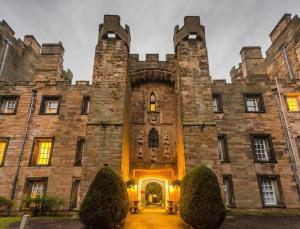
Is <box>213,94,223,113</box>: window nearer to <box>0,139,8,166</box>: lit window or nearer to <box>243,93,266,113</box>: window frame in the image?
<box>243,93,266,113</box>: window frame

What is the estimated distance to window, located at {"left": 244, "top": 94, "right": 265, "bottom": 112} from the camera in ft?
48.4

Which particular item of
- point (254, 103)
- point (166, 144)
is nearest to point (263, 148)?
point (254, 103)

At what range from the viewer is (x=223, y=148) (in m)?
13.7

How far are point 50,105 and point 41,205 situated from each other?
6580 millimetres

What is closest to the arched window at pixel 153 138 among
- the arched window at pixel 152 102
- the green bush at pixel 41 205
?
the arched window at pixel 152 102

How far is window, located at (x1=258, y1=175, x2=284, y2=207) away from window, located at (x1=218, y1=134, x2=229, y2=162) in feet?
7.13

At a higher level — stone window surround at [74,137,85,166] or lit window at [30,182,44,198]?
stone window surround at [74,137,85,166]

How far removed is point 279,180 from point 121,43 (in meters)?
12.5

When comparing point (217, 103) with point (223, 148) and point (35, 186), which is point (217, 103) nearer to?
point (223, 148)

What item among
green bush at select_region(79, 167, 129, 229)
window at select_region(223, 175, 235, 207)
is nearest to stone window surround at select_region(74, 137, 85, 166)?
green bush at select_region(79, 167, 129, 229)

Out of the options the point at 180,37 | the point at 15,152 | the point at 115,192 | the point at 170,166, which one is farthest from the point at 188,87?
the point at 15,152

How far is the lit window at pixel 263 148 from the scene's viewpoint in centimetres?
1352

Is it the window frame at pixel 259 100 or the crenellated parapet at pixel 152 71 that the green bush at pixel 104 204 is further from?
the window frame at pixel 259 100

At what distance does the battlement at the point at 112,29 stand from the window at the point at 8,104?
749cm
